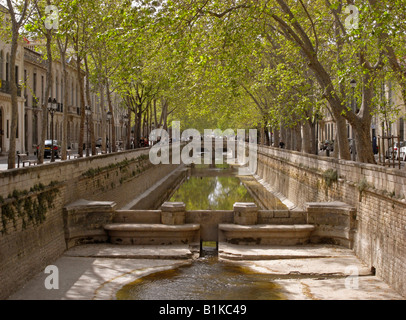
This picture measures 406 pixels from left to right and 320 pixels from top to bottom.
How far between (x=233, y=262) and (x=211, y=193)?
22.6 m

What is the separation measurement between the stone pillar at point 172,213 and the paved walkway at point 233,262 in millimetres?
924

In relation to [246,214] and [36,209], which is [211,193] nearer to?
[246,214]

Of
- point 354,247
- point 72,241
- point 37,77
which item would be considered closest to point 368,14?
point 354,247

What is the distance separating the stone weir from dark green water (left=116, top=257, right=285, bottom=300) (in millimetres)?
2208

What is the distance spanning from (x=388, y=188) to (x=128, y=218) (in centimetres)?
805

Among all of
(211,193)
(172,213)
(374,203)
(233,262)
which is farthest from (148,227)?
(211,193)

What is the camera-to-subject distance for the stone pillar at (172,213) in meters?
18.0

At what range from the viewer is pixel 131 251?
16.8 m

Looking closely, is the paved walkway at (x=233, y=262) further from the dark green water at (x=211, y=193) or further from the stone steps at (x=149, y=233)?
the dark green water at (x=211, y=193)

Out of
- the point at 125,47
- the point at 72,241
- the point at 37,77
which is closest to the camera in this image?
the point at 125,47

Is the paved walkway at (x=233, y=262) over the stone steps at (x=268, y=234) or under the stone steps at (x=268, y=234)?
under

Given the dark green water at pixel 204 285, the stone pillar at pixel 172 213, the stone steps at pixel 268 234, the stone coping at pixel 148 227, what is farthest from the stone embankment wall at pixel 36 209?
the stone steps at pixel 268 234
